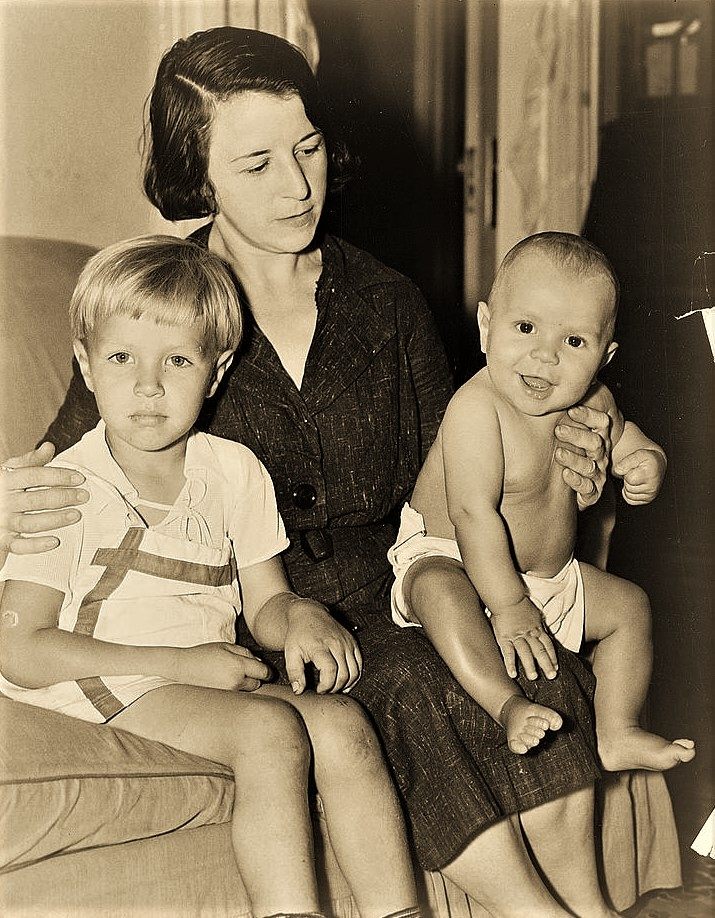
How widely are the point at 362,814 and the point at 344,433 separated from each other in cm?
51

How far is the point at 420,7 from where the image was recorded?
1.76m

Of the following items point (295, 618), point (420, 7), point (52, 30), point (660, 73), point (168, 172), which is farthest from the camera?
point (660, 73)

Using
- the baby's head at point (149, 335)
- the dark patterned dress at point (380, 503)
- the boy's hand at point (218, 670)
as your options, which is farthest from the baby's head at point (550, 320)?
the boy's hand at point (218, 670)

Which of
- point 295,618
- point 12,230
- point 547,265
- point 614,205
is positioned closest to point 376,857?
point 295,618

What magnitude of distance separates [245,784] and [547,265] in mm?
644

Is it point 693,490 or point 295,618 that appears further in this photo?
point 693,490

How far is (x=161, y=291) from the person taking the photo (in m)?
1.19

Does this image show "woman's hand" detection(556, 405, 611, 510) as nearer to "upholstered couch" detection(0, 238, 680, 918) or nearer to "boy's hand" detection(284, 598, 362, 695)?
"boy's hand" detection(284, 598, 362, 695)

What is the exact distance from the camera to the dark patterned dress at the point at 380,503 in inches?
45.9

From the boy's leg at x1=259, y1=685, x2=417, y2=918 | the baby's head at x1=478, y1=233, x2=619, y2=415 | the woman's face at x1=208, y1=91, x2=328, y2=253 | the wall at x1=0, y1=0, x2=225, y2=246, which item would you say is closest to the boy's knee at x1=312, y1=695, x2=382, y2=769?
the boy's leg at x1=259, y1=685, x2=417, y2=918

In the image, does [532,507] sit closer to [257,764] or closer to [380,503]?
[380,503]

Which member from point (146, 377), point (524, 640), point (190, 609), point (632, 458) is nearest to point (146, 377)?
point (146, 377)

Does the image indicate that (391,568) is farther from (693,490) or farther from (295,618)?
(693,490)

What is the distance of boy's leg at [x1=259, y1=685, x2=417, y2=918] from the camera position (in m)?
1.08
